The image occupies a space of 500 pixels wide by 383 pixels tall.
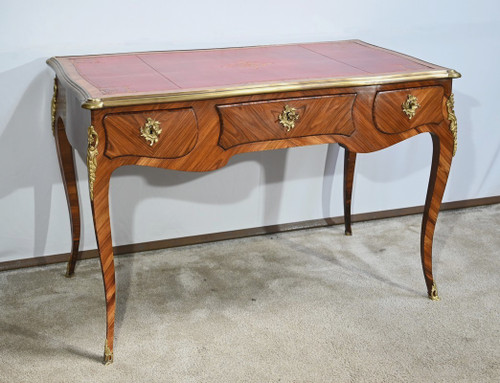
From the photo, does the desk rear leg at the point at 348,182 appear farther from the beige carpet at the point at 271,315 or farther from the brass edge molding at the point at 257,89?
the brass edge molding at the point at 257,89

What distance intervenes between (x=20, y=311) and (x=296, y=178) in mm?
1200

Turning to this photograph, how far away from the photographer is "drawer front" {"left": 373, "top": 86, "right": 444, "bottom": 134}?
2.16 meters

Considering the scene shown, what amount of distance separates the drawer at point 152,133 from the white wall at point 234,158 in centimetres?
63

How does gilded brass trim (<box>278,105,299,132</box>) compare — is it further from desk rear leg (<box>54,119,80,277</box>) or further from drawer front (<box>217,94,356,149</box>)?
desk rear leg (<box>54,119,80,277</box>)

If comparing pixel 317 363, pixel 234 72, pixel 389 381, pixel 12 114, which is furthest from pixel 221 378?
pixel 12 114

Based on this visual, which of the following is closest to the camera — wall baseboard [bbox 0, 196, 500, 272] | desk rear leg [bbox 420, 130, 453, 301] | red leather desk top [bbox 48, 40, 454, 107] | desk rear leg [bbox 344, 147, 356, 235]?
red leather desk top [bbox 48, 40, 454, 107]

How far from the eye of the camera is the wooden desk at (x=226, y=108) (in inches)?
74.7

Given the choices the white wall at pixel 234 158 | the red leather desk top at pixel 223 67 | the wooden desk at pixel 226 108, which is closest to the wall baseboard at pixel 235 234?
the white wall at pixel 234 158

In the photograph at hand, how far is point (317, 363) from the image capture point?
6.89 ft

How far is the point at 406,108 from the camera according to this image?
7.16ft

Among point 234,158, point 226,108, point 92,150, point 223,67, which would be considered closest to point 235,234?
point 234,158

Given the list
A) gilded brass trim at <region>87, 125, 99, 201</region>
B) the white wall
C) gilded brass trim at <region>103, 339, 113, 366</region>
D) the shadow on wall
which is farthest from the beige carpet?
gilded brass trim at <region>87, 125, 99, 201</region>

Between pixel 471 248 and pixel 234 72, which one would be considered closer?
pixel 234 72

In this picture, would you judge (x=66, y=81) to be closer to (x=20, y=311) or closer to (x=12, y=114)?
(x=12, y=114)
